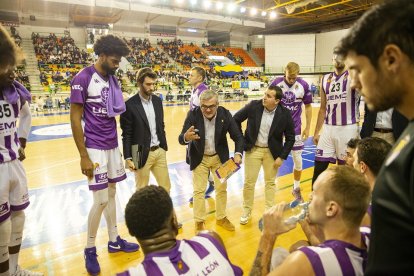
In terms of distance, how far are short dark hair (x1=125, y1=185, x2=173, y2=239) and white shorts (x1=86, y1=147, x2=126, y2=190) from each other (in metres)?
1.92

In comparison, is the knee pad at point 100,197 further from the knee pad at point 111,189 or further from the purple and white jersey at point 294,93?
the purple and white jersey at point 294,93

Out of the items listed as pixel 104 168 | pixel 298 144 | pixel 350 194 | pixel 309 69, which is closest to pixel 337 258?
pixel 350 194

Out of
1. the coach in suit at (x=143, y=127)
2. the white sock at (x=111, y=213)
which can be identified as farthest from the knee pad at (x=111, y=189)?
the coach in suit at (x=143, y=127)

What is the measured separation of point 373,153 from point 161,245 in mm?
1752

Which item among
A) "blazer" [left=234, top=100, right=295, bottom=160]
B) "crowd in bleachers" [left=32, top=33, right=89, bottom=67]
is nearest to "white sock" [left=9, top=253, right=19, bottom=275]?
"blazer" [left=234, top=100, right=295, bottom=160]

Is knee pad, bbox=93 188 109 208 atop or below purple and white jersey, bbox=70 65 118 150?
below

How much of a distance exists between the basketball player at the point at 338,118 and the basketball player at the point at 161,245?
10.7ft

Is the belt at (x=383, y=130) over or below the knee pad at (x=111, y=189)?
over

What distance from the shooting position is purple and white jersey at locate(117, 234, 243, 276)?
1310 millimetres

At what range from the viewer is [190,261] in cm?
139

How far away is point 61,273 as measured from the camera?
3.13 meters

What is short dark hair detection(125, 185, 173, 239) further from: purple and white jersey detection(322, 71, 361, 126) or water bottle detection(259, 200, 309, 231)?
purple and white jersey detection(322, 71, 361, 126)

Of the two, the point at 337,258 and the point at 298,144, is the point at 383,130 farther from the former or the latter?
the point at 337,258

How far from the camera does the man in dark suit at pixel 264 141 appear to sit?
13.6ft
